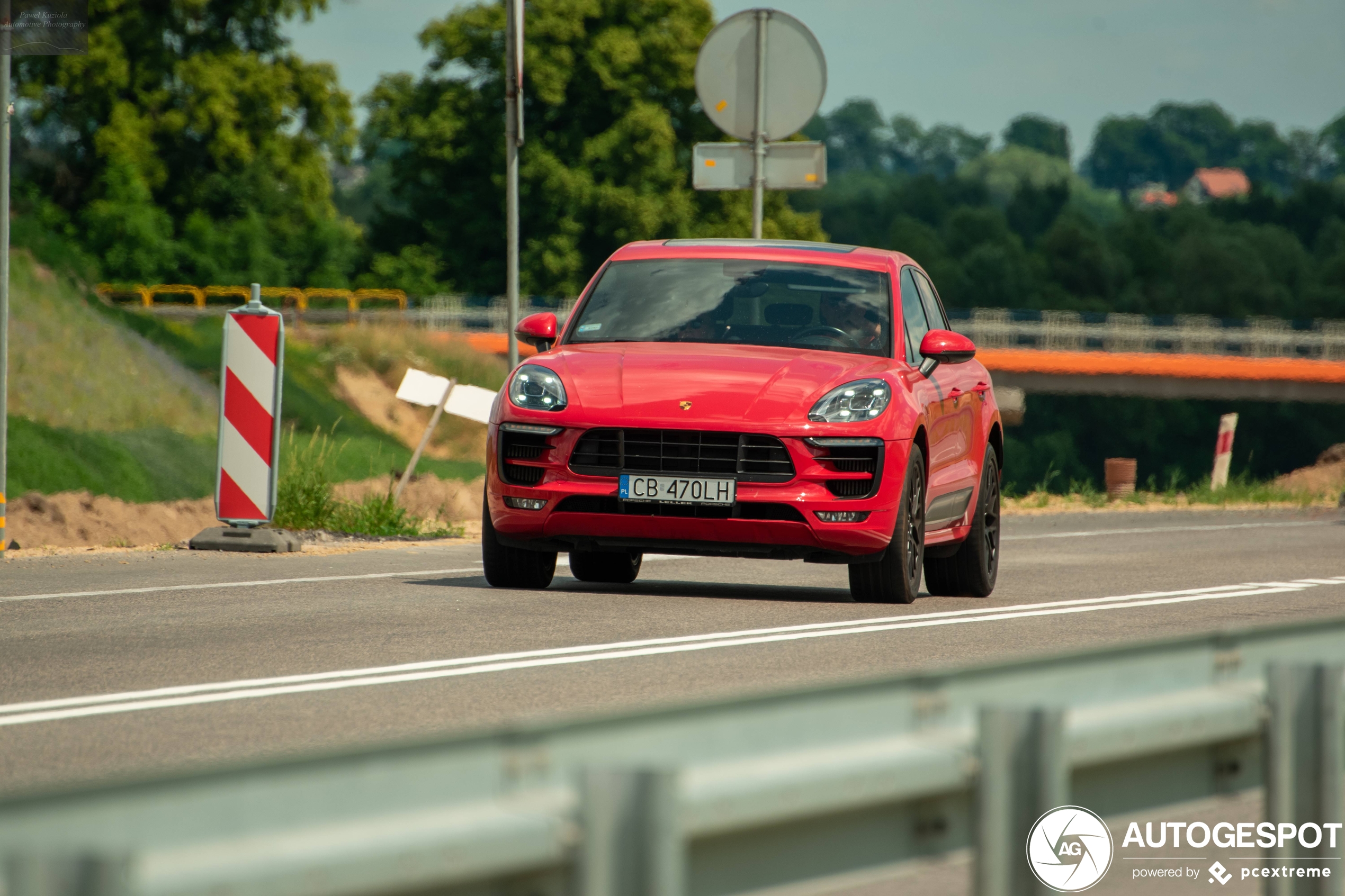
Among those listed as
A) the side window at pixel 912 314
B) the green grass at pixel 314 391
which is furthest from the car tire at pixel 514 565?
the green grass at pixel 314 391

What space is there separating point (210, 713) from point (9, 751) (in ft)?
2.72

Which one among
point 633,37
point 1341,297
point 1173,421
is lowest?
point 1173,421

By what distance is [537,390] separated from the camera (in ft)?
33.3

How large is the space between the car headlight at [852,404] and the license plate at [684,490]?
552 millimetres

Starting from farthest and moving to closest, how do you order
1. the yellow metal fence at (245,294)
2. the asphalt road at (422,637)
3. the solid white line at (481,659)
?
the yellow metal fence at (245,294)
the solid white line at (481,659)
the asphalt road at (422,637)

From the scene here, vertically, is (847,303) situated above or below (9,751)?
above

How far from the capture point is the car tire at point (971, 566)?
38.6 feet

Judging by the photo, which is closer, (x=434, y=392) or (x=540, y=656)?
(x=540, y=656)

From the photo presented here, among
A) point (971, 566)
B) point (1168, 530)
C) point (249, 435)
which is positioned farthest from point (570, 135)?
point (971, 566)

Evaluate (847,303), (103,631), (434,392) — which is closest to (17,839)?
(103,631)

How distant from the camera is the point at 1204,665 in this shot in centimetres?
356

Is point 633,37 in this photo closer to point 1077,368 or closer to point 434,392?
point 1077,368

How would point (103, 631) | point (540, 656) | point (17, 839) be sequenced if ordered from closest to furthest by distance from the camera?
1. point (17, 839)
2. point (540, 656)
3. point (103, 631)

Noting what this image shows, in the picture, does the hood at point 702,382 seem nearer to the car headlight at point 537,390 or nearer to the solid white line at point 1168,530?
the car headlight at point 537,390
